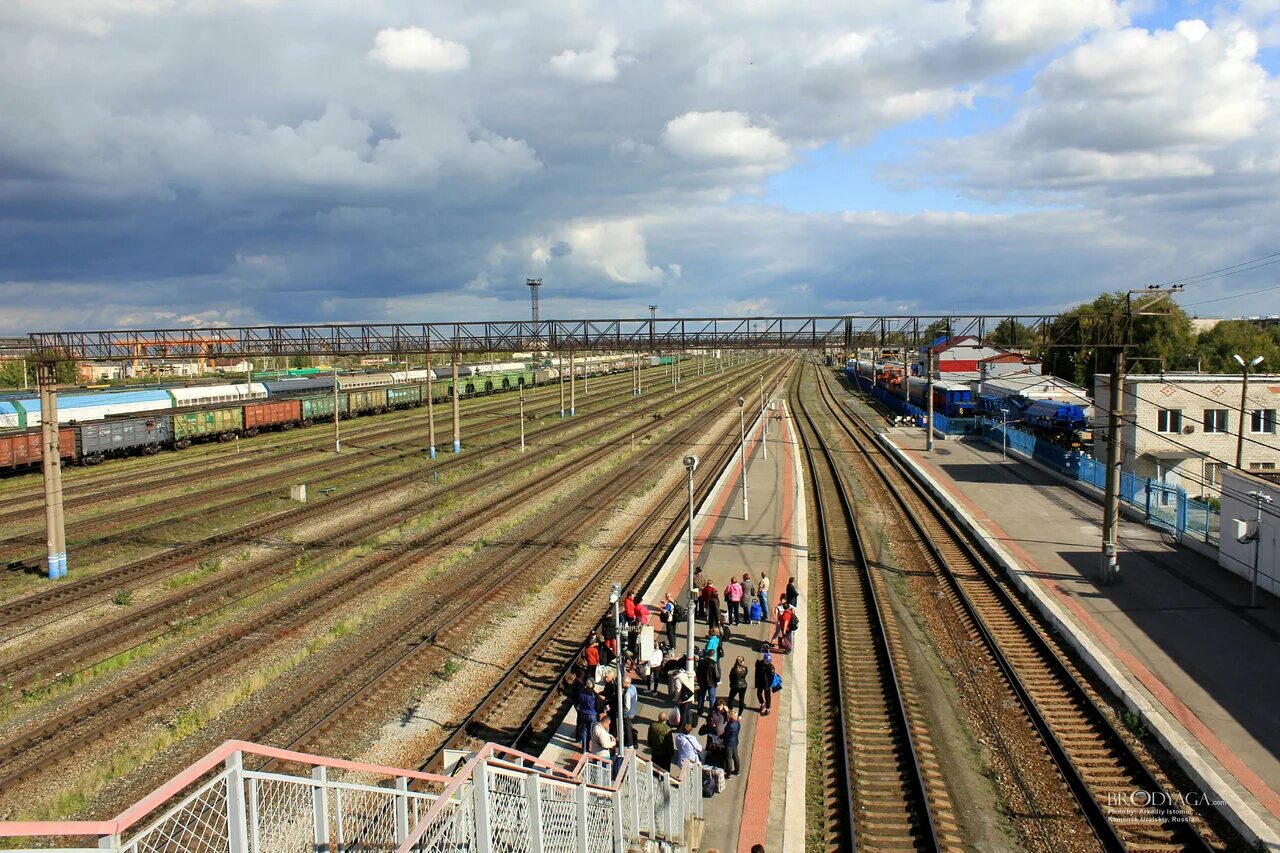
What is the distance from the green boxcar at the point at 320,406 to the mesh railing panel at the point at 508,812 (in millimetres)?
58404

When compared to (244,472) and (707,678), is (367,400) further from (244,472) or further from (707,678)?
(707,678)

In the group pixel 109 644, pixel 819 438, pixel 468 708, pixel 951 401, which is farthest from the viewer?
pixel 951 401

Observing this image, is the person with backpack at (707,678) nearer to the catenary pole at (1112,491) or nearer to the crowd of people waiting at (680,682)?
the crowd of people waiting at (680,682)

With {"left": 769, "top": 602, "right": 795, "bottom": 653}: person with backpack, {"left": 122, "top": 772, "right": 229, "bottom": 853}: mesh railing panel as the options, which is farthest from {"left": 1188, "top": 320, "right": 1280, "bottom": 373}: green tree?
{"left": 122, "top": 772, "right": 229, "bottom": 853}: mesh railing panel

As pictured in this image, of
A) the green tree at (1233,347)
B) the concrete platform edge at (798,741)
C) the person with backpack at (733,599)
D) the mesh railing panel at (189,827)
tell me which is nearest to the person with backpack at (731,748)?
the concrete platform edge at (798,741)

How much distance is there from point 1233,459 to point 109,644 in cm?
4200

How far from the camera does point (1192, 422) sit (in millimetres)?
36406

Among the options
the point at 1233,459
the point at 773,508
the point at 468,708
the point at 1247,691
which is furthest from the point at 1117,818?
the point at 1233,459

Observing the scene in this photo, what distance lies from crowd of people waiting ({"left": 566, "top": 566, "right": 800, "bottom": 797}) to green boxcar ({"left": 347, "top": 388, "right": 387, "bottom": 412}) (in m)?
51.7

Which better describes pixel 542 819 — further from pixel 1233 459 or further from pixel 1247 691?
pixel 1233 459

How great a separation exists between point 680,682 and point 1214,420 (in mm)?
33963

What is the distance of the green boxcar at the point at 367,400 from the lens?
65312 mm

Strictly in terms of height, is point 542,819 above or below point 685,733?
above

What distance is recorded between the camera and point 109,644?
57.7 ft
